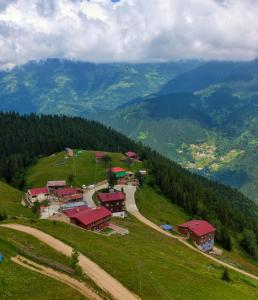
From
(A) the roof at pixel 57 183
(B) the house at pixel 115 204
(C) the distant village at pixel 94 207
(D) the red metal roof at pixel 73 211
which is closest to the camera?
(C) the distant village at pixel 94 207

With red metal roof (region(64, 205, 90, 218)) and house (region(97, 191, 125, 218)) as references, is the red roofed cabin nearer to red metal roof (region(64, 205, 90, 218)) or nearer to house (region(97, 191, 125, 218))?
house (region(97, 191, 125, 218))

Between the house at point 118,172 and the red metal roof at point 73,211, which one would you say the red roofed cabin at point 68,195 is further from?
the house at point 118,172

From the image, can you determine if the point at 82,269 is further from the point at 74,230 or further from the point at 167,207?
the point at 167,207

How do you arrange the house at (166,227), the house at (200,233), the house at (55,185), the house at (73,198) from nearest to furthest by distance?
1. the house at (200,233)
2. the house at (166,227)
3. the house at (73,198)
4. the house at (55,185)

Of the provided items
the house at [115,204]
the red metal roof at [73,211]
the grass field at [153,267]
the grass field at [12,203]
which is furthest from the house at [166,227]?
the grass field at [12,203]

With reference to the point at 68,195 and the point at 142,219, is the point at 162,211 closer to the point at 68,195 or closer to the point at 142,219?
the point at 142,219

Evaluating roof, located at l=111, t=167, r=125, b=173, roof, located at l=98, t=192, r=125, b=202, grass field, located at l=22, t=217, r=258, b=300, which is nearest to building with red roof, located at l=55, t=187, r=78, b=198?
roof, located at l=98, t=192, r=125, b=202

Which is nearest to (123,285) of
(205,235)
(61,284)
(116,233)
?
(61,284)

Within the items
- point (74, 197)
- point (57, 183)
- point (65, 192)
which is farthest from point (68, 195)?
point (57, 183)
